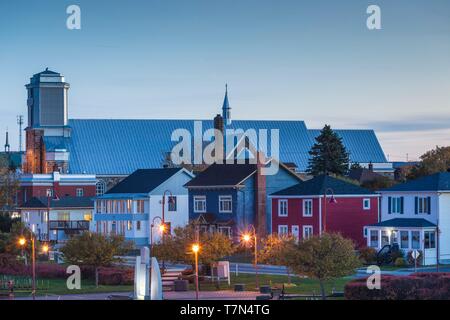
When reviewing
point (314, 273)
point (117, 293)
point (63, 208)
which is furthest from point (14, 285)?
point (63, 208)

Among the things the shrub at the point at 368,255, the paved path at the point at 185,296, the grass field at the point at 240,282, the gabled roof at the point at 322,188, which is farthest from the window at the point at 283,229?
the paved path at the point at 185,296

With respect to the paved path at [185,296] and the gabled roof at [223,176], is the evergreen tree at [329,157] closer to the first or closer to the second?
the gabled roof at [223,176]

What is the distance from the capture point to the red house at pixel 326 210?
88.4 metres

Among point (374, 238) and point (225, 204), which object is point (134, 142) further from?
point (374, 238)

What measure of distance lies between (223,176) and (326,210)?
14148 millimetres

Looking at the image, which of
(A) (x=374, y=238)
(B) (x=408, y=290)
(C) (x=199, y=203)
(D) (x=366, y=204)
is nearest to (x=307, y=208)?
(D) (x=366, y=204)

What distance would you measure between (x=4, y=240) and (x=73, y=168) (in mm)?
78364

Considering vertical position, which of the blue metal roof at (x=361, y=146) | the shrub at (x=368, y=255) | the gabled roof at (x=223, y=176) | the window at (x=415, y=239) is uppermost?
the blue metal roof at (x=361, y=146)

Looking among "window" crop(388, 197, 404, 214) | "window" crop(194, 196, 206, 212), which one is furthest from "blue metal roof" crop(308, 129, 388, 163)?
"window" crop(388, 197, 404, 214)

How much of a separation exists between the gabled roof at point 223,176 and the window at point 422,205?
676 inches

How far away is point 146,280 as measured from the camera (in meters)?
47.9

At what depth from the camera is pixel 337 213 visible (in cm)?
8881

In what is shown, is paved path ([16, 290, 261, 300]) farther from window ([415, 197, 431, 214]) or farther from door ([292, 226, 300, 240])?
A: door ([292, 226, 300, 240])

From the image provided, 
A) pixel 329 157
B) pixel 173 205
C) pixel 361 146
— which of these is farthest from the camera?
pixel 361 146
